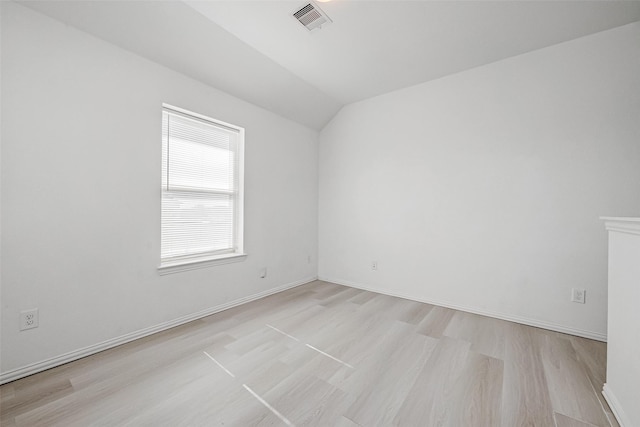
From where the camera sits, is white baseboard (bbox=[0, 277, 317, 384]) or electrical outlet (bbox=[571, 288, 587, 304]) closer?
white baseboard (bbox=[0, 277, 317, 384])

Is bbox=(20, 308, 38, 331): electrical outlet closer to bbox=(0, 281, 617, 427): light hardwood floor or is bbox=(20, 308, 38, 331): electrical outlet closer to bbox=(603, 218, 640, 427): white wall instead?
bbox=(0, 281, 617, 427): light hardwood floor

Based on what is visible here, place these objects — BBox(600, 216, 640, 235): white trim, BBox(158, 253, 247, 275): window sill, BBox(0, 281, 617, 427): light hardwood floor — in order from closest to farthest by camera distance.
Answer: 1. BBox(600, 216, 640, 235): white trim
2. BBox(0, 281, 617, 427): light hardwood floor
3. BBox(158, 253, 247, 275): window sill

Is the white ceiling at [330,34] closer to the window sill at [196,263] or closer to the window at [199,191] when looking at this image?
the window at [199,191]

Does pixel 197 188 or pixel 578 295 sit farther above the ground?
pixel 197 188

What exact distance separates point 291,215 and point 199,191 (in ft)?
4.34

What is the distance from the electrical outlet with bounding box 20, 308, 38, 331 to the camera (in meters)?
1.66

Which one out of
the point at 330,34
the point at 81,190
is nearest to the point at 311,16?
the point at 330,34

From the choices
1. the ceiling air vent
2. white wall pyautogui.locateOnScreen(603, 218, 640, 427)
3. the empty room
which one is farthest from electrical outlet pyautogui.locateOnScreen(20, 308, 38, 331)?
white wall pyautogui.locateOnScreen(603, 218, 640, 427)

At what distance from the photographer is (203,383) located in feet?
Answer: 5.36

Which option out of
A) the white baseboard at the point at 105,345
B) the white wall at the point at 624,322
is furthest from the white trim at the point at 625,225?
the white baseboard at the point at 105,345

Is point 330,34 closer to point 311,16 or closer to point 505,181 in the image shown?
point 311,16

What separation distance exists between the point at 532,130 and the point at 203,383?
3521 mm

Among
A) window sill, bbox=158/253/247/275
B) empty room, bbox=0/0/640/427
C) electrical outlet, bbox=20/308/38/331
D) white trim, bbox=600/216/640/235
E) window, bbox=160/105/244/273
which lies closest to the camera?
white trim, bbox=600/216/640/235

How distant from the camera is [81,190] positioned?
188 centimetres
